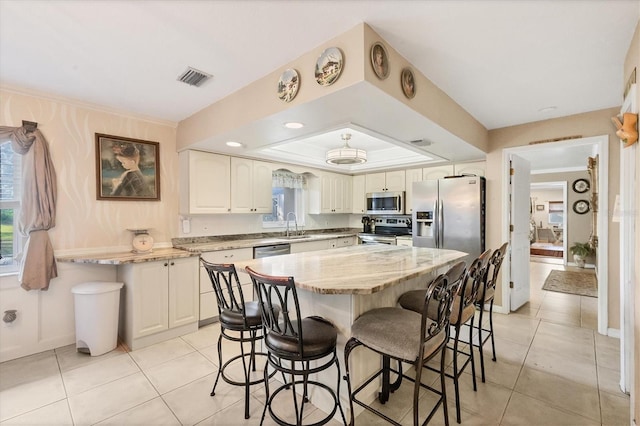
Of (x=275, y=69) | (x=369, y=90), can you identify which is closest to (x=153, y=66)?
(x=275, y=69)

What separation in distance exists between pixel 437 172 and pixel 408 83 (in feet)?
9.29

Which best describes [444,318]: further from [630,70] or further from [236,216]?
[236,216]

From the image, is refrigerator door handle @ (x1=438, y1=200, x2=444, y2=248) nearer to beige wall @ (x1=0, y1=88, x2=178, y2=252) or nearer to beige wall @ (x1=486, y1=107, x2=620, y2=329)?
beige wall @ (x1=486, y1=107, x2=620, y2=329)

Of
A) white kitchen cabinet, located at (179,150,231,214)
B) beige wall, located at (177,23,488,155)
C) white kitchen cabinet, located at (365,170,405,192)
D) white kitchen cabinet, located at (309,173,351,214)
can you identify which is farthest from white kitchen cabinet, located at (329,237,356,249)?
beige wall, located at (177,23,488,155)

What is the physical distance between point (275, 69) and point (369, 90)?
0.85m

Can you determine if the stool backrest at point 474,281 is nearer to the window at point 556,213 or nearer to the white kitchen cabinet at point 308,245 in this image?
the white kitchen cabinet at point 308,245

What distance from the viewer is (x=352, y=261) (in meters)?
2.22

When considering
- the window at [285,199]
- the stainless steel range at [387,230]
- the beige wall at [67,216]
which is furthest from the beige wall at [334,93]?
the stainless steel range at [387,230]

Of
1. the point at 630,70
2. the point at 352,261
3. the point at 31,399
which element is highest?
the point at 630,70

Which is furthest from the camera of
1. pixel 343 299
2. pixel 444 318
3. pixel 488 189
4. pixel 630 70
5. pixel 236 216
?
pixel 236 216

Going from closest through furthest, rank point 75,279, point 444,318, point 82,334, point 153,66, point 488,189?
point 444,318
point 153,66
point 82,334
point 75,279
point 488,189

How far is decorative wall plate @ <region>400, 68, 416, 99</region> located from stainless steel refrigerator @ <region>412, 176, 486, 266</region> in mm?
2057

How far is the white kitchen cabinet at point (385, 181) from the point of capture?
5102 mm

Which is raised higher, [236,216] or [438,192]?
[438,192]
